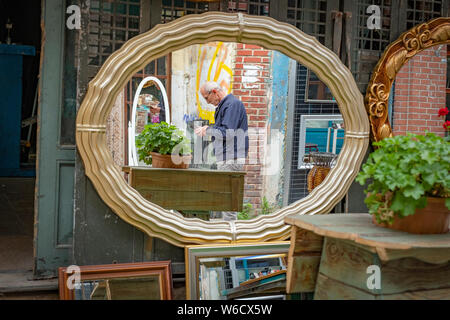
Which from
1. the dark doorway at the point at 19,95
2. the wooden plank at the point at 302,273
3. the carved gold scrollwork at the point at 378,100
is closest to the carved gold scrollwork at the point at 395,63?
the carved gold scrollwork at the point at 378,100

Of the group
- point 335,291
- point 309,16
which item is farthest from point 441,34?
point 335,291

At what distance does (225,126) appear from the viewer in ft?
11.2

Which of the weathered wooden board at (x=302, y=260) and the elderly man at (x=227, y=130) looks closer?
the weathered wooden board at (x=302, y=260)

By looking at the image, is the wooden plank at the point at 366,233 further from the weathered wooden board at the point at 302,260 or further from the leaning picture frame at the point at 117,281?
the leaning picture frame at the point at 117,281

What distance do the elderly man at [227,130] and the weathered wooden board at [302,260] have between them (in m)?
0.79

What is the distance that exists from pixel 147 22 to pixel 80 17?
40 centimetres

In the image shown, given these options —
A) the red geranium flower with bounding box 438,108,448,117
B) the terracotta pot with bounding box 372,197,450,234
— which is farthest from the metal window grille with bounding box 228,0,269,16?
the terracotta pot with bounding box 372,197,450,234

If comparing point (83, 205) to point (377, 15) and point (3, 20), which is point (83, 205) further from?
point (3, 20)

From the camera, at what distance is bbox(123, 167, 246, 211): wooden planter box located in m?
3.36

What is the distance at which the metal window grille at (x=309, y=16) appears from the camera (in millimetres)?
3498

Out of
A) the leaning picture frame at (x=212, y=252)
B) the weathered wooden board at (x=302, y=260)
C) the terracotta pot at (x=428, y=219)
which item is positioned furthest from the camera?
the leaning picture frame at (x=212, y=252)

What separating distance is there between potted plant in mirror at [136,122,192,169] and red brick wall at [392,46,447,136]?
1.56 m

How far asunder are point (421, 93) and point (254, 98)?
1.33 meters
